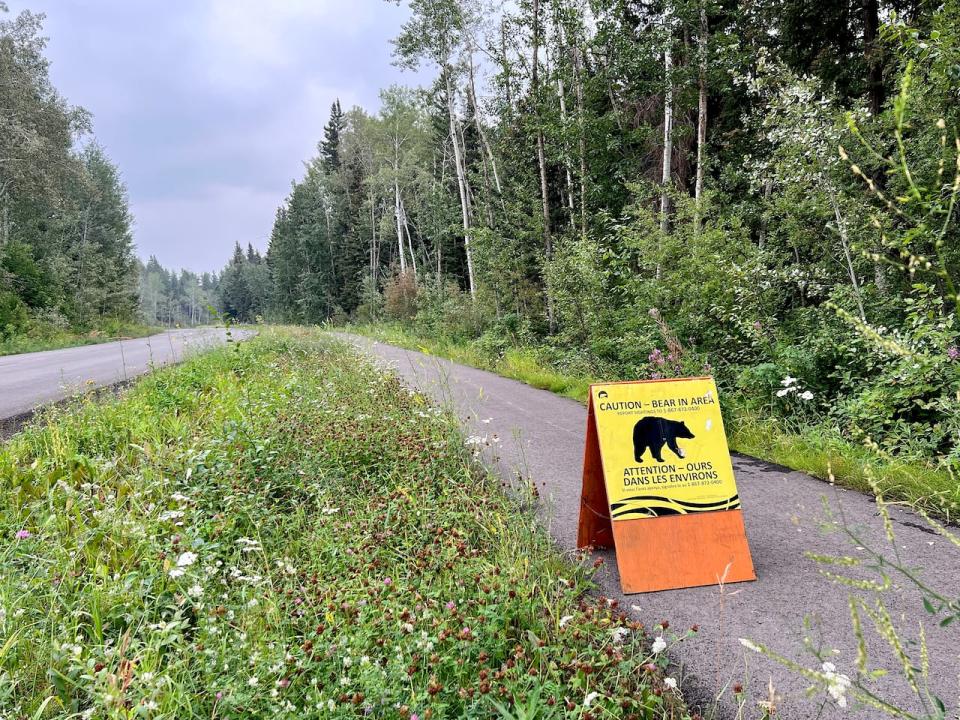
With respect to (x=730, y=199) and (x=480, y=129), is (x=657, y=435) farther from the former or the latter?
(x=480, y=129)

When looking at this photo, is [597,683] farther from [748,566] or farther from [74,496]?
[74,496]

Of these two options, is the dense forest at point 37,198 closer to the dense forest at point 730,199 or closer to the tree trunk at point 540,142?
the dense forest at point 730,199

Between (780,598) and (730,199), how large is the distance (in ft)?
35.3

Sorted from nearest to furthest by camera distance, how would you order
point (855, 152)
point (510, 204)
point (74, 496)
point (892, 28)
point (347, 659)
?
point (347, 659), point (74, 496), point (892, 28), point (855, 152), point (510, 204)

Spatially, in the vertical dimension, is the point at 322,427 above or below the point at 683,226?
below

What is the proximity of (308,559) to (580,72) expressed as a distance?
1435cm

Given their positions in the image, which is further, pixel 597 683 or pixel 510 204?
pixel 510 204

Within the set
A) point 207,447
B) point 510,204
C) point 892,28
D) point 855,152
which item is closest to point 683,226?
point 855,152

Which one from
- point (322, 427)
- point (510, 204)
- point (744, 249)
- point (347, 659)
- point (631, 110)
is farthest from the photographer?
point (510, 204)

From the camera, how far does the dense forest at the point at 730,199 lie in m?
4.63

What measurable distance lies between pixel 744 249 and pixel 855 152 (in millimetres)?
1647

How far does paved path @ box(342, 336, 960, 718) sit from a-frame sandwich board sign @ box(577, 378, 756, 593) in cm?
13

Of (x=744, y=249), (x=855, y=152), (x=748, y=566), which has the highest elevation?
(x=855, y=152)

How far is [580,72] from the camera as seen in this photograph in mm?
13875
